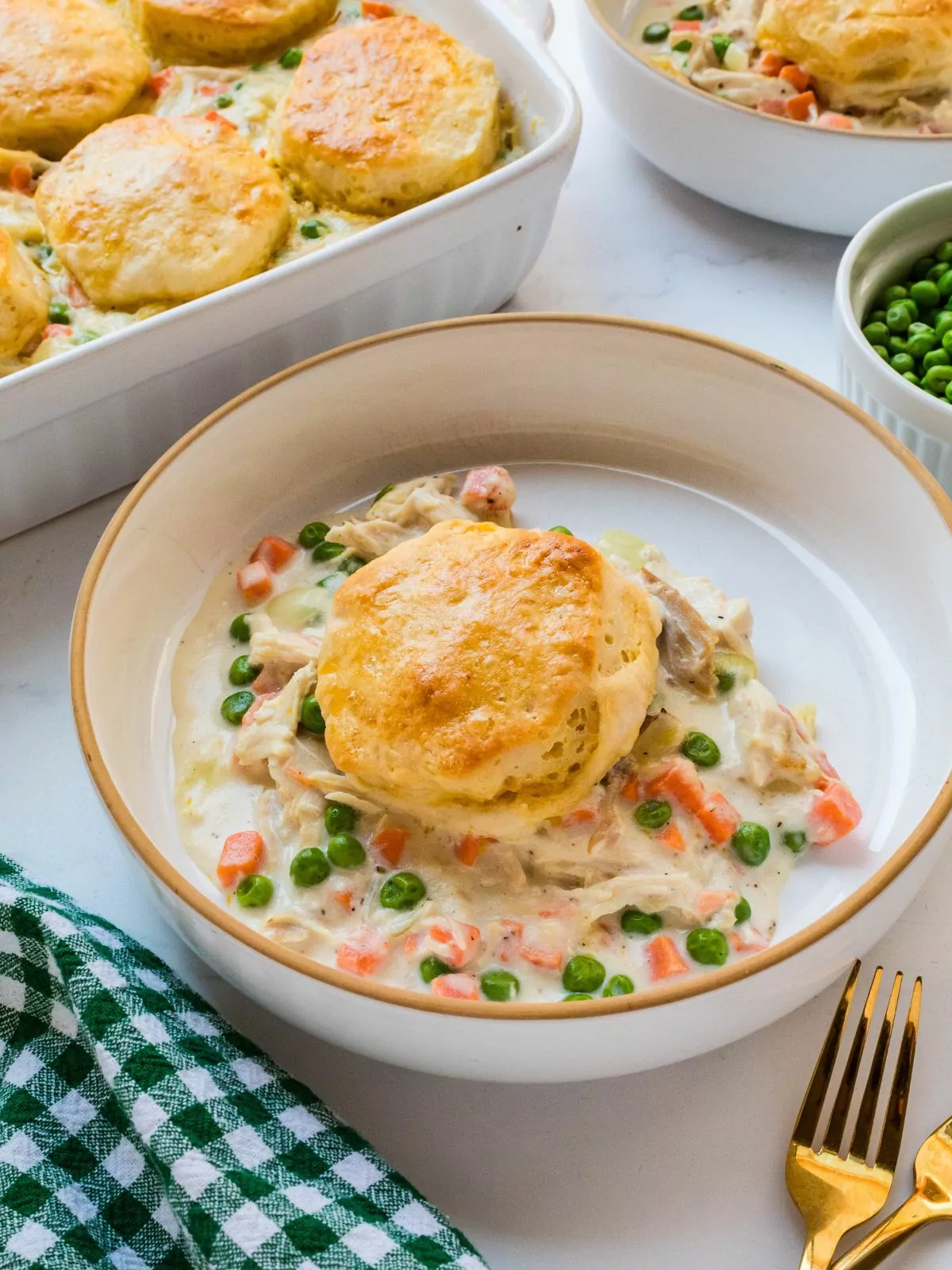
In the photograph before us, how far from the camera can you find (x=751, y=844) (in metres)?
2.17

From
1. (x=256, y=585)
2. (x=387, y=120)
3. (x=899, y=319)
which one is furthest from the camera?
(x=387, y=120)

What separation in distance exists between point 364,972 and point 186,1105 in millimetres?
311

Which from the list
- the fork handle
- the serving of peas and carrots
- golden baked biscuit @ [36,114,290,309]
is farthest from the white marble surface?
the serving of peas and carrots

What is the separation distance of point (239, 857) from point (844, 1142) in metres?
1.01

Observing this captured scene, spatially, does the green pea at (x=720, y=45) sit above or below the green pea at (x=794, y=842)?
above

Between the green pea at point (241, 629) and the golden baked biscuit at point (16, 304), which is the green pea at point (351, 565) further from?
the golden baked biscuit at point (16, 304)

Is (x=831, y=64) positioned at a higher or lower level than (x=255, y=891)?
higher

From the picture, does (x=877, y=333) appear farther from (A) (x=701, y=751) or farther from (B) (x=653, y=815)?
(B) (x=653, y=815)

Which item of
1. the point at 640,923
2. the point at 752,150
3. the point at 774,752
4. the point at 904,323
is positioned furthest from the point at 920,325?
the point at 640,923

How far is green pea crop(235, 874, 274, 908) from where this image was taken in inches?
83.9

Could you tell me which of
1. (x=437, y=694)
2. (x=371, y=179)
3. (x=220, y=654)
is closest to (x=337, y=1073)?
(x=437, y=694)

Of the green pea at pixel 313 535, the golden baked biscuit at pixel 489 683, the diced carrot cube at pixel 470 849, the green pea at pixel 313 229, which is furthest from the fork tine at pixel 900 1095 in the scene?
the green pea at pixel 313 229

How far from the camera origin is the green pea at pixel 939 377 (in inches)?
106

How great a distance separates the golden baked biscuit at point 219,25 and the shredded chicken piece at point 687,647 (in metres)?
1.92
